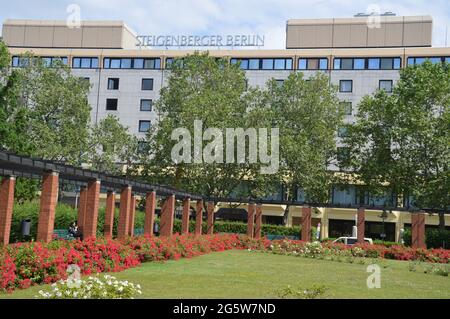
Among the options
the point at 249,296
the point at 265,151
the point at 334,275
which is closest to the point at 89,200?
the point at 334,275

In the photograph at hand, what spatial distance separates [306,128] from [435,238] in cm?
1539

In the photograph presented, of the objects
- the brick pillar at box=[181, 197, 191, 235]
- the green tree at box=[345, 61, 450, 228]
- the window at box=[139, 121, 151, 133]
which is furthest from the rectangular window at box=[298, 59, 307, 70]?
the brick pillar at box=[181, 197, 191, 235]

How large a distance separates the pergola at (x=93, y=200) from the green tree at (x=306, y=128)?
4.27m

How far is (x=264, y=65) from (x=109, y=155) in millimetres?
27057

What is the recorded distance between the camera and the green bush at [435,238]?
4688 centimetres

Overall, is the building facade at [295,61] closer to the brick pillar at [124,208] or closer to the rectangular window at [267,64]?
the rectangular window at [267,64]

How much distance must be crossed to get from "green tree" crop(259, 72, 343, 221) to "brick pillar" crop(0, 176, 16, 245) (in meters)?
27.9

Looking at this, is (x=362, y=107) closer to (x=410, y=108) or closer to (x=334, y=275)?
(x=410, y=108)

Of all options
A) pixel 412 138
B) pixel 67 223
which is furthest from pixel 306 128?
pixel 67 223

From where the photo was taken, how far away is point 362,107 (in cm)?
5362

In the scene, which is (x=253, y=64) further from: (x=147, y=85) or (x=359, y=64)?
(x=147, y=85)

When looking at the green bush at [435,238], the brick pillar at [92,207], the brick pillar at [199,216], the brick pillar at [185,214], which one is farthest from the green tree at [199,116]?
the brick pillar at [92,207]

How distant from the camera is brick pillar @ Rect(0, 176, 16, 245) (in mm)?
27109

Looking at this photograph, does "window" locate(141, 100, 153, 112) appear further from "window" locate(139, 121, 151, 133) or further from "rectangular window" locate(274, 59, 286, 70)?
"rectangular window" locate(274, 59, 286, 70)
